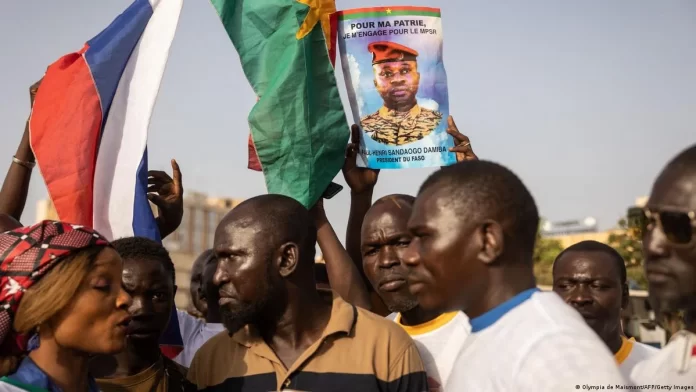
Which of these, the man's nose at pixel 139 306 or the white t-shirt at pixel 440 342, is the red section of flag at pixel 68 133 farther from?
the white t-shirt at pixel 440 342

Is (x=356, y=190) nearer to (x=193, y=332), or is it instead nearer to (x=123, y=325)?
(x=193, y=332)

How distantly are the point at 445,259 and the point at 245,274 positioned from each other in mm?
1314

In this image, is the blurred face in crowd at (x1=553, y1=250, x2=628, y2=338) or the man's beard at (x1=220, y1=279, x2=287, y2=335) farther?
the blurred face in crowd at (x1=553, y1=250, x2=628, y2=338)

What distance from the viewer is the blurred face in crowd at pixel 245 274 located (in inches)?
146

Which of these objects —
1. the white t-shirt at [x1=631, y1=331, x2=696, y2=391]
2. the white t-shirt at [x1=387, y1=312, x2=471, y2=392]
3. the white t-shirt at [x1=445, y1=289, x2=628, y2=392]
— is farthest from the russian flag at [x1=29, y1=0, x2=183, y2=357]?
the white t-shirt at [x1=631, y1=331, x2=696, y2=391]

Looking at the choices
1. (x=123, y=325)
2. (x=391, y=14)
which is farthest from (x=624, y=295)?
(x=123, y=325)

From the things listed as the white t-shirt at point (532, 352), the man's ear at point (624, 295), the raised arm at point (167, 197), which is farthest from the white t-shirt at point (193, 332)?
the white t-shirt at point (532, 352)

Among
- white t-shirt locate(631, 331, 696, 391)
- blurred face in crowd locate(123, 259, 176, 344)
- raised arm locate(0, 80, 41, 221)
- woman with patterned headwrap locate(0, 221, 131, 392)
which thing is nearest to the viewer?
white t-shirt locate(631, 331, 696, 391)

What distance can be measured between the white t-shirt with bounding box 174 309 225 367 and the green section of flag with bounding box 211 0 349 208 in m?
0.98

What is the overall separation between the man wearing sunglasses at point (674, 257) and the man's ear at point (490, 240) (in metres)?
0.44

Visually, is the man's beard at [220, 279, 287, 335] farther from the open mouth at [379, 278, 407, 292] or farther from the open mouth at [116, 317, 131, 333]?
the open mouth at [379, 278, 407, 292]

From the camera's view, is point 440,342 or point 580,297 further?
point 580,297

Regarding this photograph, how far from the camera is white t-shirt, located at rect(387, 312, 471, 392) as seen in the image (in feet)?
12.5

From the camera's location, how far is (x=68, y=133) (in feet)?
18.4
